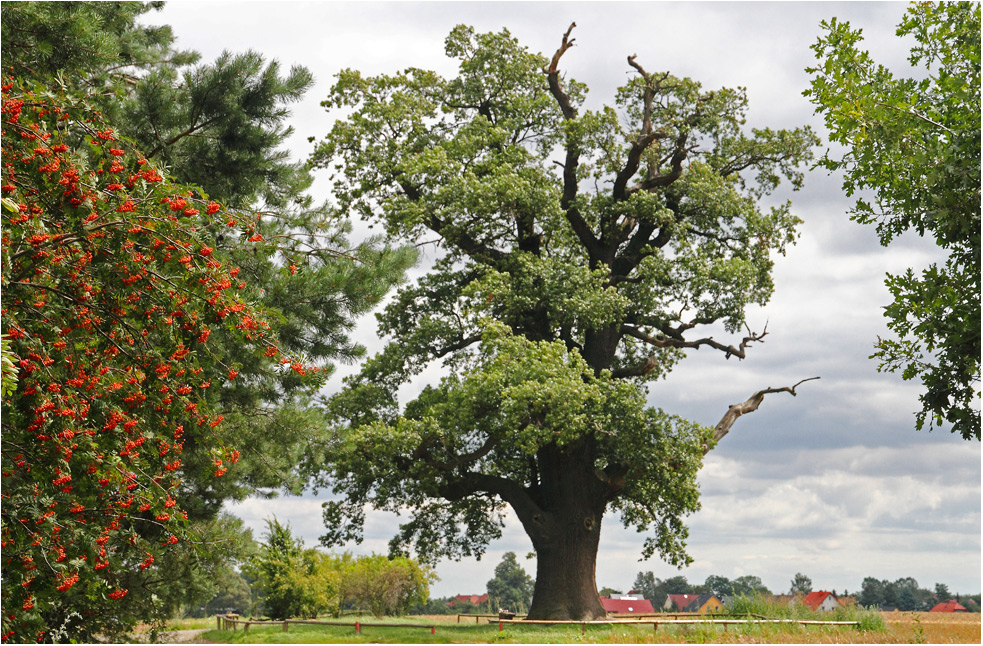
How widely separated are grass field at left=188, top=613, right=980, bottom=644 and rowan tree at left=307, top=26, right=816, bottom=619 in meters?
2.36

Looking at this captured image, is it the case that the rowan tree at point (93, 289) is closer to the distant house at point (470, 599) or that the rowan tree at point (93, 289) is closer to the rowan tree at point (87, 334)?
the rowan tree at point (87, 334)

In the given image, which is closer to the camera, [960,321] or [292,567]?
[960,321]

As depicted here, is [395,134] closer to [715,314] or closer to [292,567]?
[715,314]

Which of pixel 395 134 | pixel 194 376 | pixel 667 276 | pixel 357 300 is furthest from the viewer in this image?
pixel 395 134

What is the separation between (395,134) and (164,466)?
1557cm

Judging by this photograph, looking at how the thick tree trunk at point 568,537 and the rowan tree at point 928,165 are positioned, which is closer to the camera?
the rowan tree at point 928,165

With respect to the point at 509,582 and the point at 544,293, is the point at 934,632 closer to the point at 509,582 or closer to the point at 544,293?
the point at 544,293

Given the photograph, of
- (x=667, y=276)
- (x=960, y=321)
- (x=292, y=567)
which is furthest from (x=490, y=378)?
(x=292, y=567)

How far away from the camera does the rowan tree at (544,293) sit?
17703 mm

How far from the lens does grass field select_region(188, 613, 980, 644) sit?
13.6 metres

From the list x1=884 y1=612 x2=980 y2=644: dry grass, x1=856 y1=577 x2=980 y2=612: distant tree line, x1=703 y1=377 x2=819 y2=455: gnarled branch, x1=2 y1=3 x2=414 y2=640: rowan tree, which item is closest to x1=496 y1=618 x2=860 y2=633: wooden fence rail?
x1=884 y1=612 x2=980 y2=644: dry grass

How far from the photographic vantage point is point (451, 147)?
20422mm

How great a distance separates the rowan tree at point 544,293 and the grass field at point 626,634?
7.76 feet

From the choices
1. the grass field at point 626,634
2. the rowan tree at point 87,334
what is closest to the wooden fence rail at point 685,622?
the grass field at point 626,634
